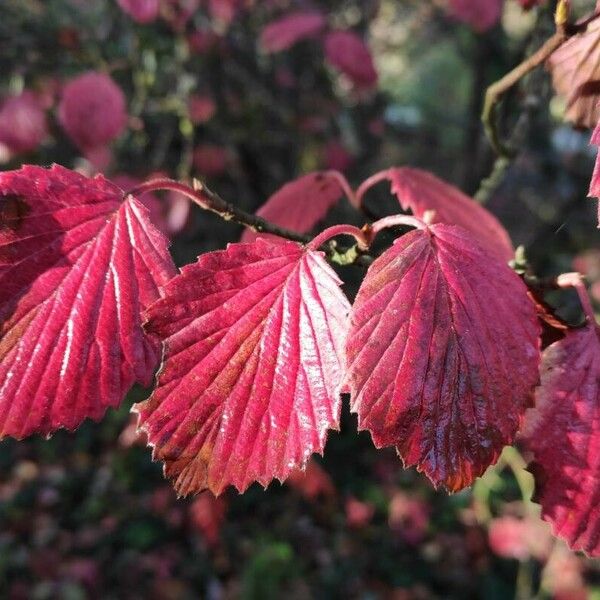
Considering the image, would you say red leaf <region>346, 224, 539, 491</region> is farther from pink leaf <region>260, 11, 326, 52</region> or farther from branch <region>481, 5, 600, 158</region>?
pink leaf <region>260, 11, 326, 52</region>

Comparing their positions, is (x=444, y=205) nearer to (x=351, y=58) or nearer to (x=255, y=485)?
(x=351, y=58)

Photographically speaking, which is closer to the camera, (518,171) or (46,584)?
(46,584)

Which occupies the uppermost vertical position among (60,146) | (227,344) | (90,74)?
(60,146)

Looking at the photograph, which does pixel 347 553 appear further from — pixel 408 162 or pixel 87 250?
pixel 408 162

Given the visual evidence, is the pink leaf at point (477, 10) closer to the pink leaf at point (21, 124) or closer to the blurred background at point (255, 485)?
the blurred background at point (255, 485)

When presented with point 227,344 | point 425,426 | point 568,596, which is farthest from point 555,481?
point 568,596

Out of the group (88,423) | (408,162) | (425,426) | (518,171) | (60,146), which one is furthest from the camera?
(408,162)

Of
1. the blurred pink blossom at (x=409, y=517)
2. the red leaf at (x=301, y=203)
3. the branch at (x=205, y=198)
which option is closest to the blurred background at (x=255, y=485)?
the blurred pink blossom at (x=409, y=517)

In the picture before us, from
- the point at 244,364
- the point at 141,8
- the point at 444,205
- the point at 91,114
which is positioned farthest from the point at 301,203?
the point at 141,8
